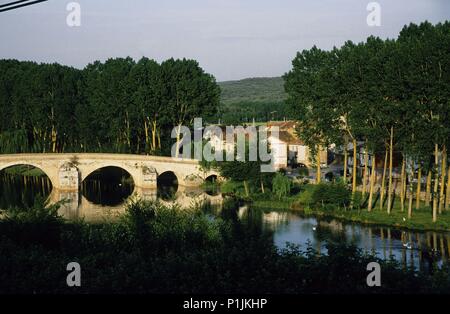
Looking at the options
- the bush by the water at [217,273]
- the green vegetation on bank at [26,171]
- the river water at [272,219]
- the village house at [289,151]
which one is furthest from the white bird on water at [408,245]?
the green vegetation on bank at [26,171]

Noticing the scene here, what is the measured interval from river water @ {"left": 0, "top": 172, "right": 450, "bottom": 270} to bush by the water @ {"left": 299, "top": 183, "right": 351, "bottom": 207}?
1.99 m

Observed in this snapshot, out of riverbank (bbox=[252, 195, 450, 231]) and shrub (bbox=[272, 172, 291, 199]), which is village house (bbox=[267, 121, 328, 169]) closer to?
shrub (bbox=[272, 172, 291, 199])

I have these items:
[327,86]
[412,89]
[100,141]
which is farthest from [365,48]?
[100,141]

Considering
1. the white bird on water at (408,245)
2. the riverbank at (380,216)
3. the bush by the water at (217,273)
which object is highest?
the bush by the water at (217,273)

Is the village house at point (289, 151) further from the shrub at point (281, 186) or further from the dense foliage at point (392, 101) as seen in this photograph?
the dense foliage at point (392, 101)

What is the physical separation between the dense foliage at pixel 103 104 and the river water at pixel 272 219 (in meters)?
6.00

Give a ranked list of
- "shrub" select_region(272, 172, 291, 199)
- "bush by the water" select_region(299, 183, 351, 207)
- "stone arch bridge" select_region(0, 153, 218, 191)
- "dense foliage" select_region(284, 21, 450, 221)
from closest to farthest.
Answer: "dense foliage" select_region(284, 21, 450, 221)
"bush by the water" select_region(299, 183, 351, 207)
"shrub" select_region(272, 172, 291, 199)
"stone arch bridge" select_region(0, 153, 218, 191)

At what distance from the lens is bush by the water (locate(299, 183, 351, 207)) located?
49.8 meters

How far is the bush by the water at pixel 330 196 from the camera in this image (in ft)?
163

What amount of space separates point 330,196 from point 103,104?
1456 inches

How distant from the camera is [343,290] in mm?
19234

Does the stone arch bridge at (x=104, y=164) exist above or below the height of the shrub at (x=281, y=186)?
above

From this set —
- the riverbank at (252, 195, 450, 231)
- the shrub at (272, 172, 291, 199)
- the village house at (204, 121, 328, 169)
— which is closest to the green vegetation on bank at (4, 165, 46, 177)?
the village house at (204, 121, 328, 169)

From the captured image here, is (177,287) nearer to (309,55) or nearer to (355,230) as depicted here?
(355,230)
